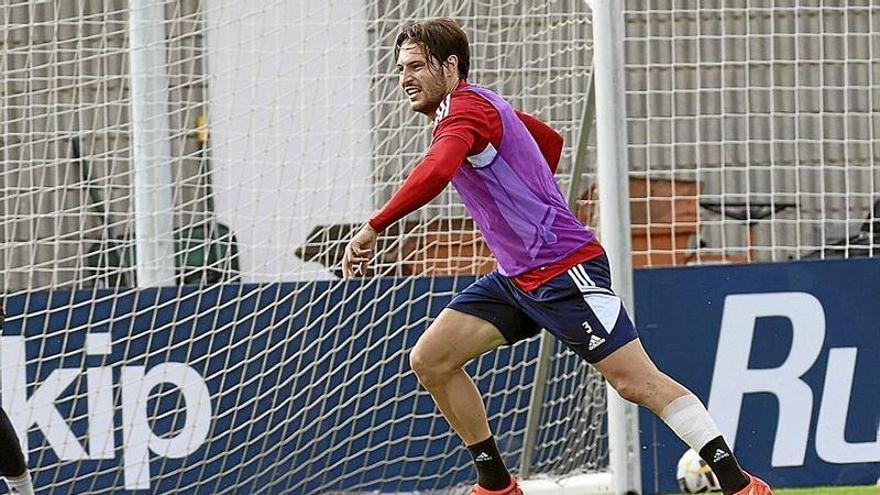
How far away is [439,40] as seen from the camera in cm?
562

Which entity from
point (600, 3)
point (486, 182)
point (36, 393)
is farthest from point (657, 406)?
point (36, 393)

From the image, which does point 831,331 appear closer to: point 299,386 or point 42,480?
point 299,386

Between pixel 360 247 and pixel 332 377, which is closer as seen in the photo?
pixel 360 247

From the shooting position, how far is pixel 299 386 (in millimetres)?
7879

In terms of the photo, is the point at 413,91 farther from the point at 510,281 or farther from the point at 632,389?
the point at 632,389

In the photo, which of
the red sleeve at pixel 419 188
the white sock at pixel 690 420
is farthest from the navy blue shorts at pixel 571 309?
the red sleeve at pixel 419 188

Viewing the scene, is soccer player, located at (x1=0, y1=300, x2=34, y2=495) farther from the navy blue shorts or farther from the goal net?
the navy blue shorts

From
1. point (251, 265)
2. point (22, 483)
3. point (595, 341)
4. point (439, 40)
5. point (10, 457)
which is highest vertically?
point (439, 40)

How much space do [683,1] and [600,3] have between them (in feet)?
5.21

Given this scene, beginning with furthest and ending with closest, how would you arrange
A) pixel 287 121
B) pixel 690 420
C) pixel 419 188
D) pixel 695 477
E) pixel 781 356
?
pixel 287 121, pixel 781 356, pixel 695 477, pixel 690 420, pixel 419 188

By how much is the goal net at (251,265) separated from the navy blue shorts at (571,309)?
6.53ft

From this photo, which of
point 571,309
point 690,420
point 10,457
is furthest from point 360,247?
point 10,457

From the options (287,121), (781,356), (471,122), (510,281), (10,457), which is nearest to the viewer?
(471,122)

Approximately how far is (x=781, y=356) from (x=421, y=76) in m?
2.85
